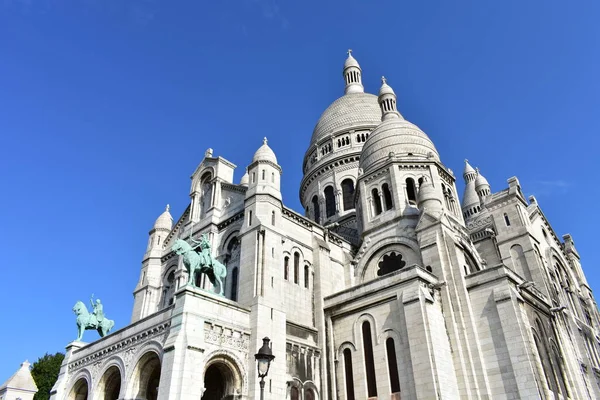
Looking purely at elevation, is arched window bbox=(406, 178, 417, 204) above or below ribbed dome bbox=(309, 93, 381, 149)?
below

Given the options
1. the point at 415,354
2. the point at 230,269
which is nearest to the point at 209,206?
the point at 230,269

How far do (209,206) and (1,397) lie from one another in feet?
61.3

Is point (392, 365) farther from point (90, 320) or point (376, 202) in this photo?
point (90, 320)

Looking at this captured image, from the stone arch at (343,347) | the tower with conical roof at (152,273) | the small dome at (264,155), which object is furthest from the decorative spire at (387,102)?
the stone arch at (343,347)

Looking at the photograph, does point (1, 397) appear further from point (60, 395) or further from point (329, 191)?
point (329, 191)

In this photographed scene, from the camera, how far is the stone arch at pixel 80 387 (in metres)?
27.8

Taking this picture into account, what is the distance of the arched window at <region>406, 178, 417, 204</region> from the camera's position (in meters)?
34.8

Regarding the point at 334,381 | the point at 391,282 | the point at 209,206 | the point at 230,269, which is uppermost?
the point at 209,206

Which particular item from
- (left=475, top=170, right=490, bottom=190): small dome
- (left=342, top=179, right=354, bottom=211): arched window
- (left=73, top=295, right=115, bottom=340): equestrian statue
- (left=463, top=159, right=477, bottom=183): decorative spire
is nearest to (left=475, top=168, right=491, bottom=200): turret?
(left=475, top=170, right=490, bottom=190): small dome

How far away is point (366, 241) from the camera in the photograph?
34.5m

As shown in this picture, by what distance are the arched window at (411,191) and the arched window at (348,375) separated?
12.6 metres

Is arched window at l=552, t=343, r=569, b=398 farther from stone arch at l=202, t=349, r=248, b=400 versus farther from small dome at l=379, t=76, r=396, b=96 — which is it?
small dome at l=379, t=76, r=396, b=96

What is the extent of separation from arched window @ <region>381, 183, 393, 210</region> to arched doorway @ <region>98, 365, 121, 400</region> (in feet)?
69.2

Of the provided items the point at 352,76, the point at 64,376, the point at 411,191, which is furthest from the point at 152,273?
the point at 352,76
